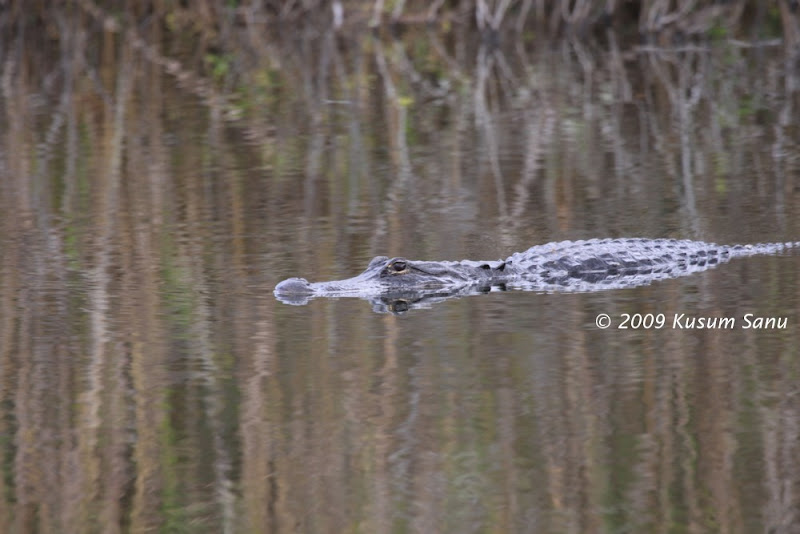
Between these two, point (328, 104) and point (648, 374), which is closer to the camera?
point (648, 374)

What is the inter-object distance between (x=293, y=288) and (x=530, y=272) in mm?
1240

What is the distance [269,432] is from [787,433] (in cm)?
169

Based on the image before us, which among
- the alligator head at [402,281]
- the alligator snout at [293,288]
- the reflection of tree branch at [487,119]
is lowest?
the reflection of tree branch at [487,119]

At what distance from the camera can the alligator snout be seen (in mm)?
6449

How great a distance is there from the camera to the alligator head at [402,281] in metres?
6.48

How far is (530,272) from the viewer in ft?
22.7

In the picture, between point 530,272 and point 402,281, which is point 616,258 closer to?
point 530,272

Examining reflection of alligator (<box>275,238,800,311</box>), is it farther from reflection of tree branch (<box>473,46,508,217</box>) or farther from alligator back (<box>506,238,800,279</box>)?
reflection of tree branch (<box>473,46,508,217</box>)

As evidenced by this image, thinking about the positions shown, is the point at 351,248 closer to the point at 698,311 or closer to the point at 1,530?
the point at 698,311

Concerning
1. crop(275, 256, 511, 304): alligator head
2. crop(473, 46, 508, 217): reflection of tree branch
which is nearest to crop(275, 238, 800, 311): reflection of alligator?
crop(275, 256, 511, 304): alligator head

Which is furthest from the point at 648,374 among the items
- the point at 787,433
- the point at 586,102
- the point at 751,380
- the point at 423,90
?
the point at 423,90

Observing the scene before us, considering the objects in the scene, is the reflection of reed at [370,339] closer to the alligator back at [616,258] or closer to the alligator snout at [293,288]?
the alligator snout at [293,288]

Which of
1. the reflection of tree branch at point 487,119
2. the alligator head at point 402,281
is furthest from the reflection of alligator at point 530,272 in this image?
the reflection of tree branch at point 487,119

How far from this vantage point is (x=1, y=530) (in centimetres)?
403
